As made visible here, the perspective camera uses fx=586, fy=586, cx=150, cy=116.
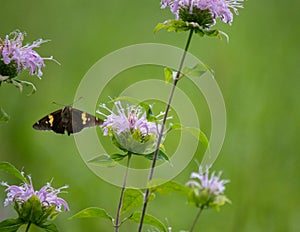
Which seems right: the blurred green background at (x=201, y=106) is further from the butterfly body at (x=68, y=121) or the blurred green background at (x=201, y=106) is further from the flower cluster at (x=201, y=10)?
the flower cluster at (x=201, y=10)

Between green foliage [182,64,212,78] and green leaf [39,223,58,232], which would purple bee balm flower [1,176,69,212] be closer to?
green leaf [39,223,58,232]

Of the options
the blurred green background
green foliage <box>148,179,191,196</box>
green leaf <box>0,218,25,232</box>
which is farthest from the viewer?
the blurred green background

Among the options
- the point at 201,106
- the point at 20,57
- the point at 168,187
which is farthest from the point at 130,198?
the point at 201,106

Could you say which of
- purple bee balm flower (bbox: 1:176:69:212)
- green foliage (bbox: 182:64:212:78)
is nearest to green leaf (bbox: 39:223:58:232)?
purple bee balm flower (bbox: 1:176:69:212)

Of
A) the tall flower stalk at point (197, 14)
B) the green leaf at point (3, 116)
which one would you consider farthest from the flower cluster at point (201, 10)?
the green leaf at point (3, 116)

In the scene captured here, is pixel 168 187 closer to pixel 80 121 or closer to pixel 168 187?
pixel 168 187

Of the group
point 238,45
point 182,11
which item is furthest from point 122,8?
point 182,11

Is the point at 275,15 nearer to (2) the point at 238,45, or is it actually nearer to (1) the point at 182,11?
(2) the point at 238,45
